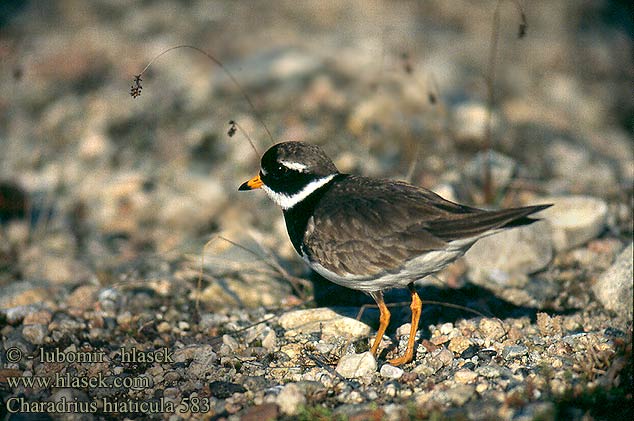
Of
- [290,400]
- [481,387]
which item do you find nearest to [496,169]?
[481,387]

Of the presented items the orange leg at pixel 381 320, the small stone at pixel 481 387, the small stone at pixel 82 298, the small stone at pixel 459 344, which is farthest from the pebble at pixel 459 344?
the small stone at pixel 82 298

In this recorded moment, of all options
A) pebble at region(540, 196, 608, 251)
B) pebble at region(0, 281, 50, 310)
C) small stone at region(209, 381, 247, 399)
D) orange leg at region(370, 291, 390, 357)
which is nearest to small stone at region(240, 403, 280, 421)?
small stone at region(209, 381, 247, 399)

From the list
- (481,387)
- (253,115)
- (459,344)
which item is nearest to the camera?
(481,387)

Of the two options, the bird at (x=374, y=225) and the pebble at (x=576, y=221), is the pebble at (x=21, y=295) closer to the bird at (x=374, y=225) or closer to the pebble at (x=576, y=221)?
the bird at (x=374, y=225)

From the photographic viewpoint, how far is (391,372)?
191 inches

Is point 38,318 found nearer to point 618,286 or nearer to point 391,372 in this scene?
point 391,372

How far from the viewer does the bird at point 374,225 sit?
4.79 m

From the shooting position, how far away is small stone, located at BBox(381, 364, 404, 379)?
4828 millimetres

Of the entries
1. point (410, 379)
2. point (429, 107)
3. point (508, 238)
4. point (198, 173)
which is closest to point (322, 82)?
point (429, 107)

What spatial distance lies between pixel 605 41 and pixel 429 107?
16.0 feet

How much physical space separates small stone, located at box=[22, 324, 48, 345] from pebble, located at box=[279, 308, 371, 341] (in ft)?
6.55

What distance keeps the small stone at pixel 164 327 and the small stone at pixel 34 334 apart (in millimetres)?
943

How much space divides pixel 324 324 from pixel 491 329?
1355 millimetres

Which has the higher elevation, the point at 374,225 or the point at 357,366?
the point at 374,225
